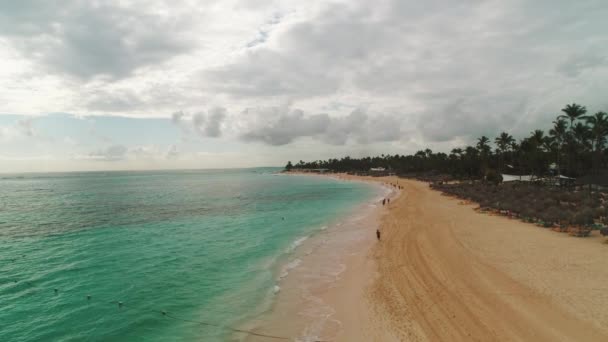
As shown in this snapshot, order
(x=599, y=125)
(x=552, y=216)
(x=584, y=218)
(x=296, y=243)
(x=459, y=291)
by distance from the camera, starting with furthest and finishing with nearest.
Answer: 1. (x=599, y=125)
2. (x=296, y=243)
3. (x=552, y=216)
4. (x=584, y=218)
5. (x=459, y=291)

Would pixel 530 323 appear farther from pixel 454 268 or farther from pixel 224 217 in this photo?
pixel 224 217

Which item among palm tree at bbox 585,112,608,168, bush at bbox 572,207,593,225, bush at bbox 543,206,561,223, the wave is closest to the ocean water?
the wave

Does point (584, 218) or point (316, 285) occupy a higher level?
point (584, 218)

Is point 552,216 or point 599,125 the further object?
point 599,125

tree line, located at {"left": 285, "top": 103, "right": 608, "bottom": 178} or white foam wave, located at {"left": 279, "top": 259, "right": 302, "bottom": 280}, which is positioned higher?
tree line, located at {"left": 285, "top": 103, "right": 608, "bottom": 178}

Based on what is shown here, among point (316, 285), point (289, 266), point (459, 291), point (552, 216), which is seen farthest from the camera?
point (552, 216)

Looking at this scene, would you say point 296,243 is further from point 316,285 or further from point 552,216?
point 552,216

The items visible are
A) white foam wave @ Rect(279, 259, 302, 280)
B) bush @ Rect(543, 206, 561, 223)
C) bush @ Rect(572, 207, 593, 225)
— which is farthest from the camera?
bush @ Rect(543, 206, 561, 223)

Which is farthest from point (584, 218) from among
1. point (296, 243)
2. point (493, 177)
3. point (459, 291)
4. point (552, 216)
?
point (493, 177)

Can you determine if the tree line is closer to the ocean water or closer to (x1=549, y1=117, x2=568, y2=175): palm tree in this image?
(x1=549, y1=117, x2=568, y2=175): palm tree
